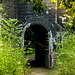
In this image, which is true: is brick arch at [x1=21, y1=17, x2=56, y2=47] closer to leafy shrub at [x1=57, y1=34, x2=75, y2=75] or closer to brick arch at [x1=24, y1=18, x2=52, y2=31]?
brick arch at [x1=24, y1=18, x2=52, y2=31]

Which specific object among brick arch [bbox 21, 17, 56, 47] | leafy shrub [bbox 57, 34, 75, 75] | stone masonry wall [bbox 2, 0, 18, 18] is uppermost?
stone masonry wall [bbox 2, 0, 18, 18]

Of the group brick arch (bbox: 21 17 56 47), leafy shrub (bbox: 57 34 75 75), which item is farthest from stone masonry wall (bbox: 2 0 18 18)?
leafy shrub (bbox: 57 34 75 75)

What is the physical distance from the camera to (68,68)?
3674 mm

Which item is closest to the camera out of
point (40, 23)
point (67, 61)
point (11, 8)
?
point (67, 61)

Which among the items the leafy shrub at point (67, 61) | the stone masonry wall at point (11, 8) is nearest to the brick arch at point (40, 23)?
the stone masonry wall at point (11, 8)

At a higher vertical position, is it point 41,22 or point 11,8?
point 11,8

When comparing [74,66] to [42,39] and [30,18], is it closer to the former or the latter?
[30,18]

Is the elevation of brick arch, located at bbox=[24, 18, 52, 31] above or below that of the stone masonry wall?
below

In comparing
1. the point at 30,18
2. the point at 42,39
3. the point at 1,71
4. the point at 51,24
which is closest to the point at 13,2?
the point at 30,18

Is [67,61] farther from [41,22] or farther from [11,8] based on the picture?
[11,8]

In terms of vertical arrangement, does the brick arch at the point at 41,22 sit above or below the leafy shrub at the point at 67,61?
above

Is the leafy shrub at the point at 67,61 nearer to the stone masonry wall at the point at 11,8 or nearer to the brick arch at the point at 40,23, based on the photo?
the brick arch at the point at 40,23

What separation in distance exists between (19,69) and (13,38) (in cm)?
73

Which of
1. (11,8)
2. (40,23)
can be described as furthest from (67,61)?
(11,8)
